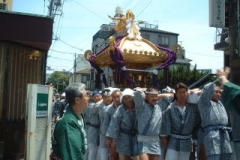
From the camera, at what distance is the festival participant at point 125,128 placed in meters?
5.77

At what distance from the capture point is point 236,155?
16.1 ft

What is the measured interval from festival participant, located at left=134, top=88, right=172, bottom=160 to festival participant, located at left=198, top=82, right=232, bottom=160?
800 millimetres

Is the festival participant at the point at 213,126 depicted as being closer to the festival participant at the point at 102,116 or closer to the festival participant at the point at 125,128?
the festival participant at the point at 125,128

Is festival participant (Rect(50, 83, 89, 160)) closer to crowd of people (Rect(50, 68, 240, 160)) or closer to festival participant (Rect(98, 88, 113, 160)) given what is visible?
crowd of people (Rect(50, 68, 240, 160))

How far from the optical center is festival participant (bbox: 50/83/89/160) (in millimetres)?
2607

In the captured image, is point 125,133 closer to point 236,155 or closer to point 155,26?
point 236,155

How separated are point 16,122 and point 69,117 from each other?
188 inches

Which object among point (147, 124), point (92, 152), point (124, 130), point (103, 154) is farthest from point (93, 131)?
point (147, 124)

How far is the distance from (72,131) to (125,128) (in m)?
3.19

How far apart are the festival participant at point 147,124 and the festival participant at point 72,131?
236cm

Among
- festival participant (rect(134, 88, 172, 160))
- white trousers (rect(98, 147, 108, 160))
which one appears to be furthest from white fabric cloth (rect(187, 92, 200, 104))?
white trousers (rect(98, 147, 108, 160))

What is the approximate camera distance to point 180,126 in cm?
525

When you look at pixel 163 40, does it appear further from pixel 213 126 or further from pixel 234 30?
pixel 213 126

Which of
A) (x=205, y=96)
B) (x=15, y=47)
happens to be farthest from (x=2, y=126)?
(x=205, y=96)
